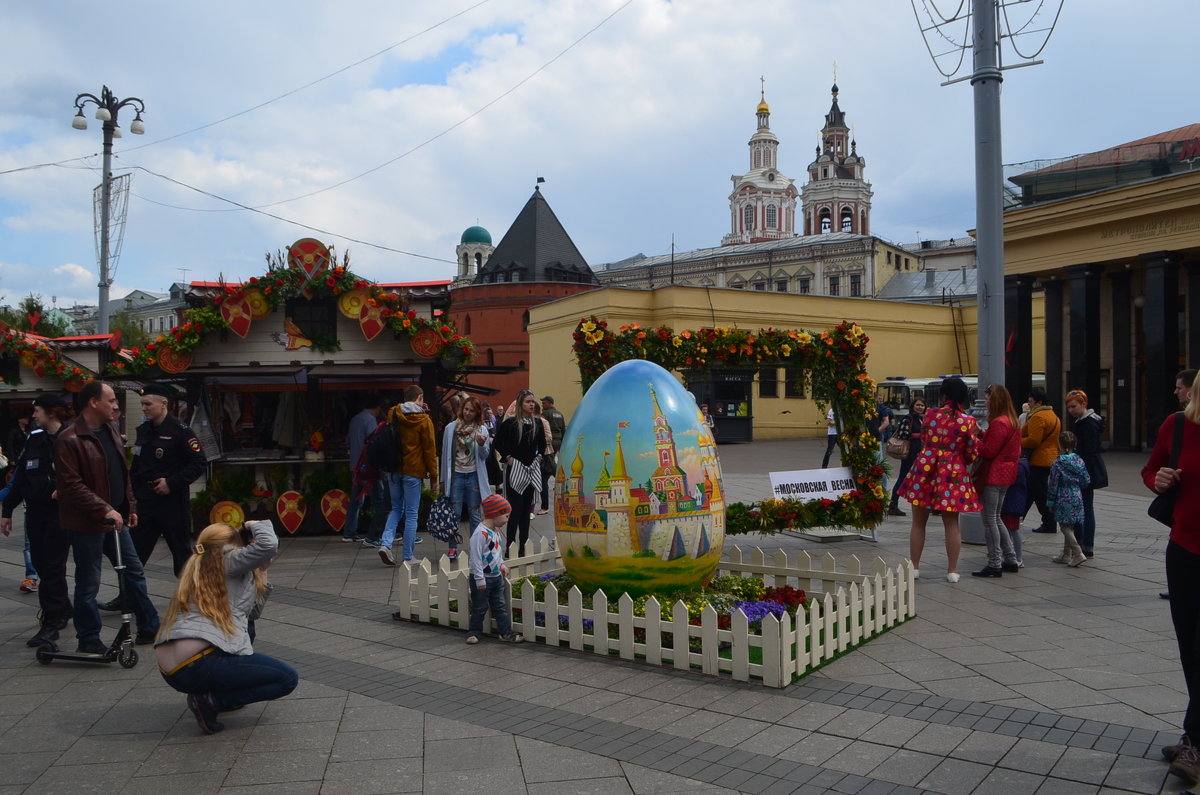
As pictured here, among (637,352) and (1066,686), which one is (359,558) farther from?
(1066,686)

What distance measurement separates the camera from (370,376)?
13492mm

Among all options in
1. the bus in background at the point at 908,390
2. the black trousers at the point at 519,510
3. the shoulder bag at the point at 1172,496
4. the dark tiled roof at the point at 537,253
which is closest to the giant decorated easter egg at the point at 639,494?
the black trousers at the point at 519,510

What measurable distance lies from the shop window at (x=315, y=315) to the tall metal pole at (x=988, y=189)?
8.94 metres

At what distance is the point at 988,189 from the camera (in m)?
12.0

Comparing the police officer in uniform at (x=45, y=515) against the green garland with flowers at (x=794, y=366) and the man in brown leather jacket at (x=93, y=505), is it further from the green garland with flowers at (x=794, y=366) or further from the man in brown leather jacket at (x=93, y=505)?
the green garland with flowers at (x=794, y=366)

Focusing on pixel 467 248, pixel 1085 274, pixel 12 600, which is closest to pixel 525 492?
pixel 12 600

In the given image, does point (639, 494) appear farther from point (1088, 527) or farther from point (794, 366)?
point (1088, 527)

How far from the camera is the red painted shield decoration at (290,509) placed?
43.4ft

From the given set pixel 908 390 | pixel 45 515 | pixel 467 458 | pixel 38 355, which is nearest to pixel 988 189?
pixel 467 458

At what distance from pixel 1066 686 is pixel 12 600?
9.18 m

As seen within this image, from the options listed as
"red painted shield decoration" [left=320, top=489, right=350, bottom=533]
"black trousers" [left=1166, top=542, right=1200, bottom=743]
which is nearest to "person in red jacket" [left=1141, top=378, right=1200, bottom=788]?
"black trousers" [left=1166, top=542, right=1200, bottom=743]

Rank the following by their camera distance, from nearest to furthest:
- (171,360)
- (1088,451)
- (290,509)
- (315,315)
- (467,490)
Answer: (467,490) < (1088,451) < (171,360) < (290,509) < (315,315)

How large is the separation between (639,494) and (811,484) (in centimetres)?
451

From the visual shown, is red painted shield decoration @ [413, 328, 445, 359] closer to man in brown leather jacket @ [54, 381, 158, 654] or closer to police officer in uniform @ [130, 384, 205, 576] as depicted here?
police officer in uniform @ [130, 384, 205, 576]
